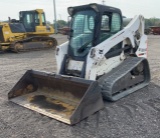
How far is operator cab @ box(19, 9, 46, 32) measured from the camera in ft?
47.7

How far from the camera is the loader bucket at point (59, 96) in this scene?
378cm

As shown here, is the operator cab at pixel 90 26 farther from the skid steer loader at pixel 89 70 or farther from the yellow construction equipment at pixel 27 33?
the yellow construction equipment at pixel 27 33

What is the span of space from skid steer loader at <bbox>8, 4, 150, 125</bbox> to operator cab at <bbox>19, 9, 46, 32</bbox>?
9695 mm

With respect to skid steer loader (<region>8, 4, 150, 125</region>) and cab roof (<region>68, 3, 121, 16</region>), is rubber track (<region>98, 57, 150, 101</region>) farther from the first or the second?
cab roof (<region>68, 3, 121, 16</region>)

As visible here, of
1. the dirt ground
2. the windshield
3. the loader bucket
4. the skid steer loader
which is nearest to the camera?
the dirt ground

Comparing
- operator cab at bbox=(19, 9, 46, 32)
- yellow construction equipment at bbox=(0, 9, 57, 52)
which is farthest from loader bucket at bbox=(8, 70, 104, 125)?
operator cab at bbox=(19, 9, 46, 32)

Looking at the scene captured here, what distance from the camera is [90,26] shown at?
4918 mm

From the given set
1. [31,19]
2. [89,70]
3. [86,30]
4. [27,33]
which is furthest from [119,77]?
[31,19]

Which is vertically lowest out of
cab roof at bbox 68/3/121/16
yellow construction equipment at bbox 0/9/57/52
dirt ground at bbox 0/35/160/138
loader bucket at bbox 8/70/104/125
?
dirt ground at bbox 0/35/160/138

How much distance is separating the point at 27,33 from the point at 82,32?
986 centimetres

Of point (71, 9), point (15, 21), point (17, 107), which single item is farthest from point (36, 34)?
point (17, 107)

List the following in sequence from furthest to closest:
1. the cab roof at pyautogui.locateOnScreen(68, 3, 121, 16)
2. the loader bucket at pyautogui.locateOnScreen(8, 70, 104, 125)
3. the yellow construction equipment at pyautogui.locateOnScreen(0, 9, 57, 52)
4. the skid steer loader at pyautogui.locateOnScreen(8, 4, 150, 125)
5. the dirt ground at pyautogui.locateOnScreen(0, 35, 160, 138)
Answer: the yellow construction equipment at pyautogui.locateOnScreen(0, 9, 57, 52) → the cab roof at pyautogui.locateOnScreen(68, 3, 121, 16) → the skid steer loader at pyautogui.locateOnScreen(8, 4, 150, 125) → the loader bucket at pyautogui.locateOnScreen(8, 70, 104, 125) → the dirt ground at pyautogui.locateOnScreen(0, 35, 160, 138)

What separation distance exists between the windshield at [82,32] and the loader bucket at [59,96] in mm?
830

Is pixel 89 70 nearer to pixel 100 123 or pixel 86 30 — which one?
pixel 86 30
